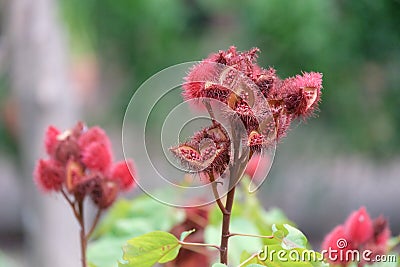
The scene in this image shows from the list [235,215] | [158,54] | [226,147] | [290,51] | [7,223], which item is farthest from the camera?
[7,223]

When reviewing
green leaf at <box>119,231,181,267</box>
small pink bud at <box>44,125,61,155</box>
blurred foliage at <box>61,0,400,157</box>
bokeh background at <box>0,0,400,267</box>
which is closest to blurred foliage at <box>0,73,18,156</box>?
bokeh background at <box>0,0,400,267</box>

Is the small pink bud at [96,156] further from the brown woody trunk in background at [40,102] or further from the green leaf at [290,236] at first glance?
the brown woody trunk in background at [40,102]

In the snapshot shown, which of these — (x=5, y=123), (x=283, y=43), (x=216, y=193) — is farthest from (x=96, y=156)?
(x=5, y=123)

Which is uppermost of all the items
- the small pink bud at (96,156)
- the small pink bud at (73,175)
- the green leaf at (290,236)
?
the small pink bud at (96,156)

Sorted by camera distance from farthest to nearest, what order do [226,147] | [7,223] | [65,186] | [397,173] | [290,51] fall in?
[7,223] < [397,173] < [290,51] < [65,186] < [226,147]

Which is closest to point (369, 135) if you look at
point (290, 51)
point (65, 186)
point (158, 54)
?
point (290, 51)

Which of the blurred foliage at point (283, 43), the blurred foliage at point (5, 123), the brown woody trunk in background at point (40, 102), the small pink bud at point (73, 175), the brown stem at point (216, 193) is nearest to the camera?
the brown stem at point (216, 193)

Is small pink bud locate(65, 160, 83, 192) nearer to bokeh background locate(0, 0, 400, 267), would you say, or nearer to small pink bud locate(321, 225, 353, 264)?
small pink bud locate(321, 225, 353, 264)

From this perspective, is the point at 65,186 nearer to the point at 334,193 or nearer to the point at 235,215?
the point at 235,215

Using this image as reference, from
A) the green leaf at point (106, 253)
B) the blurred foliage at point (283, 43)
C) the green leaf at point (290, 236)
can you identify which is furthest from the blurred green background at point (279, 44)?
the green leaf at point (290, 236)

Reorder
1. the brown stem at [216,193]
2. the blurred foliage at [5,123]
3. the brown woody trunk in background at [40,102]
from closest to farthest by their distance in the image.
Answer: the brown stem at [216,193] < the brown woody trunk in background at [40,102] < the blurred foliage at [5,123]
